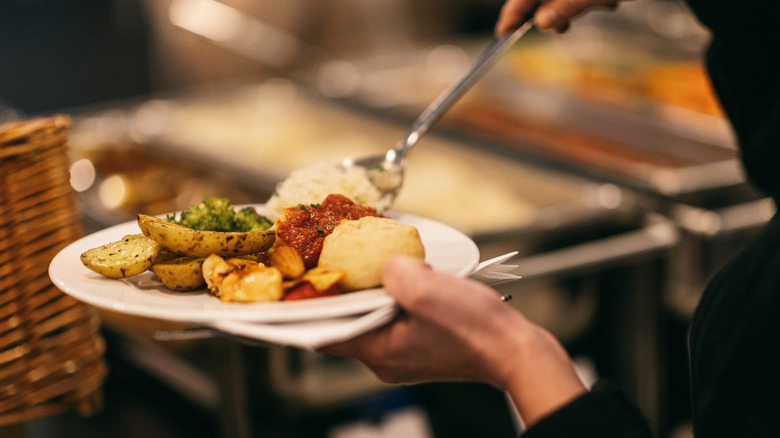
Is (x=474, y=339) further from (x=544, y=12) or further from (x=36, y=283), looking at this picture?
(x=544, y=12)

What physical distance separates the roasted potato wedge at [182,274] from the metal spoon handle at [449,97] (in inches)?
22.5

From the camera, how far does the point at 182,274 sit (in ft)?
3.36

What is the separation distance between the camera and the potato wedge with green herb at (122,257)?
102 cm

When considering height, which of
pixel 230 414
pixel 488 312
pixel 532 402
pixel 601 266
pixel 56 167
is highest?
pixel 56 167

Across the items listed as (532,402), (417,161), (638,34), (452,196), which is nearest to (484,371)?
(532,402)

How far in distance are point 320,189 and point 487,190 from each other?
197cm

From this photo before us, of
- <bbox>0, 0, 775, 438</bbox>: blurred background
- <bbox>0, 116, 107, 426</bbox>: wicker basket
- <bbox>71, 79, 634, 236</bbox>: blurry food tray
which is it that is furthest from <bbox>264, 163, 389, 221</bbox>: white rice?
<bbox>71, 79, 634, 236</bbox>: blurry food tray

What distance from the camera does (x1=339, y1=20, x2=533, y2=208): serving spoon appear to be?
Answer: 1.43 meters

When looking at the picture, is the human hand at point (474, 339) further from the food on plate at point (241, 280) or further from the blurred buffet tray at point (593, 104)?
the blurred buffet tray at point (593, 104)

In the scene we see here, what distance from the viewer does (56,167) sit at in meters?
A: 1.29

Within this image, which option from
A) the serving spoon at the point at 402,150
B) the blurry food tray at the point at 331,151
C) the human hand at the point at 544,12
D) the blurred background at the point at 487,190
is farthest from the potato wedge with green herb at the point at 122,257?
the blurry food tray at the point at 331,151

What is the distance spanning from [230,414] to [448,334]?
5.28 ft

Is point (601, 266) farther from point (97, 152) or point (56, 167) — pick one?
point (97, 152)

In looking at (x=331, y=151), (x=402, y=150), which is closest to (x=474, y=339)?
(x=402, y=150)
